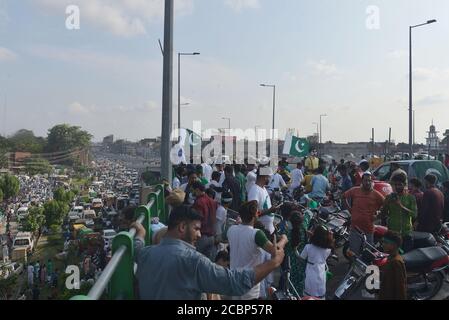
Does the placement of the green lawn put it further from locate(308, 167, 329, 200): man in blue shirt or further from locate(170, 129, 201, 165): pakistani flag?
locate(308, 167, 329, 200): man in blue shirt

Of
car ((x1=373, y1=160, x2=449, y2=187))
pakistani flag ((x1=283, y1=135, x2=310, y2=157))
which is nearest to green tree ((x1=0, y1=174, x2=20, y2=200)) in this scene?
pakistani flag ((x1=283, y1=135, x2=310, y2=157))

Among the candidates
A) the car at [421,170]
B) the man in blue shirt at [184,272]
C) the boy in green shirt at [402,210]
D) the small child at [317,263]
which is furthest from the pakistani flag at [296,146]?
the man in blue shirt at [184,272]

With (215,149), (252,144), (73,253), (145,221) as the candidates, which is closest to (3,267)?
(73,253)

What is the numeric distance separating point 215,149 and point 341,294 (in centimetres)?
1367

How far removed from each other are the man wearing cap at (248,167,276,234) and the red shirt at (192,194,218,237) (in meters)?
0.60

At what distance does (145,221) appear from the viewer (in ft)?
15.2

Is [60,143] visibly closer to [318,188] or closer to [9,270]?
[9,270]

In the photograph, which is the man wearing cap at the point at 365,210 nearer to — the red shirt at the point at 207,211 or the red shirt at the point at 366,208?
the red shirt at the point at 366,208

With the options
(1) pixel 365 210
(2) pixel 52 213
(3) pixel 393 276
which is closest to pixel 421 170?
(1) pixel 365 210

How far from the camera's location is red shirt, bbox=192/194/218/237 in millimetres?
6211

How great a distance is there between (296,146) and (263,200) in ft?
27.1

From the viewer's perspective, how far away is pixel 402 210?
6.39 metres
